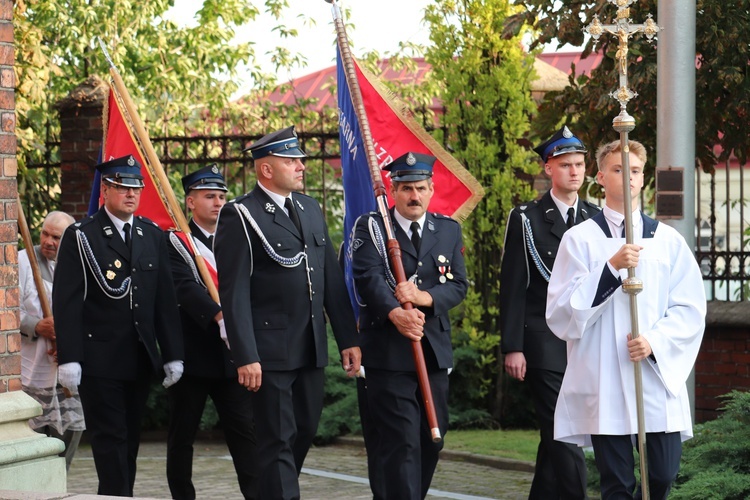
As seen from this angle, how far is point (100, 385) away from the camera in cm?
743

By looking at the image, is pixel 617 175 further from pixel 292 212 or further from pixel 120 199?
pixel 120 199

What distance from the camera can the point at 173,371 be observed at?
24.9 ft

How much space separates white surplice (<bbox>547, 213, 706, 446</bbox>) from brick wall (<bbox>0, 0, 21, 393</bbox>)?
2464 mm

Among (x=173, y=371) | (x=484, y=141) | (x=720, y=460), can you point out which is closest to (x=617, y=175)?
(x=720, y=460)

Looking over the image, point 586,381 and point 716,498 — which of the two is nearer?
point 586,381

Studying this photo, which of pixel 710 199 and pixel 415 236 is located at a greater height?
pixel 710 199

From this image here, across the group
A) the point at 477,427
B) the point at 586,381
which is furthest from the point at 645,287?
the point at 477,427

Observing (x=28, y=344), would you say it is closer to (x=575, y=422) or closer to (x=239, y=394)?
(x=239, y=394)

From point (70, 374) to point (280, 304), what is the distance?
131 cm

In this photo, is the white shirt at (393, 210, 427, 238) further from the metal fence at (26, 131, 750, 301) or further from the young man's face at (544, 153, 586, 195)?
the metal fence at (26, 131, 750, 301)

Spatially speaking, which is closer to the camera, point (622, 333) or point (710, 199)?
point (622, 333)

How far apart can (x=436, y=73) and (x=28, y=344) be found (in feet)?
17.0

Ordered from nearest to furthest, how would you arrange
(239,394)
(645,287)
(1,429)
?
(645,287) → (1,429) → (239,394)

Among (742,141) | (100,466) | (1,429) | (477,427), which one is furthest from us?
(477,427)
